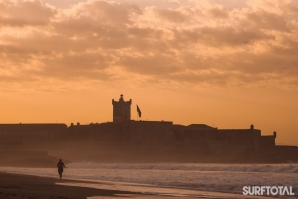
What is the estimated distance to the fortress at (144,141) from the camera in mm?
102625

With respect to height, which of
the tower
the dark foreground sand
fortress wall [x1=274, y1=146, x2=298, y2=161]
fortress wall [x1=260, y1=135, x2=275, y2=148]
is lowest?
the dark foreground sand

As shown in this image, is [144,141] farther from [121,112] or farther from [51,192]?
[51,192]

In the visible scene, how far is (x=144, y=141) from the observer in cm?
10875

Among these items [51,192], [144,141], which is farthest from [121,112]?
[51,192]

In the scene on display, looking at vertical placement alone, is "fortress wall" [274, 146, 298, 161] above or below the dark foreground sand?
above

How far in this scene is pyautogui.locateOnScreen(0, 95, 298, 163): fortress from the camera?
4040 inches

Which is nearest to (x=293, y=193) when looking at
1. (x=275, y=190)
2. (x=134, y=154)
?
(x=275, y=190)

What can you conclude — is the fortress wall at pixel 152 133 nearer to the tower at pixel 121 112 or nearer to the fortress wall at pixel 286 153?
the tower at pixel 121 112

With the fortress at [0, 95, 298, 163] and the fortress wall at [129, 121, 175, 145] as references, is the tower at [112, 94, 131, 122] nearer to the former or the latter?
the fortress at [0, 95, 298, 163]

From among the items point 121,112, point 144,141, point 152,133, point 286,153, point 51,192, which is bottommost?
point 51,192

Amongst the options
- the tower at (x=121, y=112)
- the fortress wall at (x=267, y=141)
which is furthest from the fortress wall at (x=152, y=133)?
the fortress wall at (x=267, y=141)

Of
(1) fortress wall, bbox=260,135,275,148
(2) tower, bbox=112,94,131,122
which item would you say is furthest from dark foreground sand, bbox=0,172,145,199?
(1) fortress wall, bbox=260,135,275,148

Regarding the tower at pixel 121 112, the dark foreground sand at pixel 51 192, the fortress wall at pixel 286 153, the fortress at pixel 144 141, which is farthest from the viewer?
the fortress wall at pixel 286 153

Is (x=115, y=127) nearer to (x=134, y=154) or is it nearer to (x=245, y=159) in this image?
(x=134, y=154)
